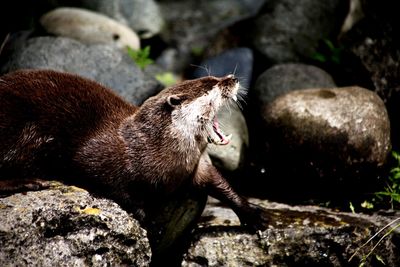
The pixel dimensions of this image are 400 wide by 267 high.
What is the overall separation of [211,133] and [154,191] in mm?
606

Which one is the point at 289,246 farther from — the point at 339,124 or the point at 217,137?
the point at 339,124

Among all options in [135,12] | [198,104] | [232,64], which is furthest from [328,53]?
[198,104]

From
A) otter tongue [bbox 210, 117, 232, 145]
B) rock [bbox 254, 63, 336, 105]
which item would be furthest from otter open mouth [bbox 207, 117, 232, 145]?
rock [bbox 254, 63, 336, 105]

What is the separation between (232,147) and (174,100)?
2.04m

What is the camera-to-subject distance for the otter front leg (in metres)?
3.87

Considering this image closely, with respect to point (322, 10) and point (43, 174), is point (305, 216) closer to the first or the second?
point (43, 174)

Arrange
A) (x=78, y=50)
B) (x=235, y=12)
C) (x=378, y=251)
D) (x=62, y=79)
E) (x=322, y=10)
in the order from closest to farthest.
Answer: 1. (x=62, y=79)
2. (x=378, y=251)
3. (x=78, y=50)
4. (x=322, y=10)
5. (x=235, y=12)

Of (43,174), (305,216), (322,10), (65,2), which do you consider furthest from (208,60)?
(43,174)

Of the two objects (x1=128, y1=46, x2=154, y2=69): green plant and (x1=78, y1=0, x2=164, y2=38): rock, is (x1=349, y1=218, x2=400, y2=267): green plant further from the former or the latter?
(x1=78, y1=0, x2=164, y2=38): rock

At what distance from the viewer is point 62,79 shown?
12.2 ft

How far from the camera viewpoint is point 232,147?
5.50 metres

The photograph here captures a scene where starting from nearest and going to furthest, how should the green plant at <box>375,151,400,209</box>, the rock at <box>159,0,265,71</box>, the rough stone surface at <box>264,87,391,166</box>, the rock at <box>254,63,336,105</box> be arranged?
1. the green plant at <box>375,151,400,209</box>
2. the rough stone surface at <box>264,87,391,166</box>
3. the rock at <box>254,63,336,105</box>
4. the rock at <box>159,0,265,71</box>

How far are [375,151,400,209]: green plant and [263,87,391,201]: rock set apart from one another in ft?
0.41

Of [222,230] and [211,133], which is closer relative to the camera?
[211,133]
